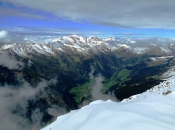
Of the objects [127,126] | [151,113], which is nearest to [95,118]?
[127,126]

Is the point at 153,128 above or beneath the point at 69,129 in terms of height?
above

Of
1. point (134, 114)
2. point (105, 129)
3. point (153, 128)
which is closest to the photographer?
point (153, 128)

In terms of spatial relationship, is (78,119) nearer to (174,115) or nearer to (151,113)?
(151,113)

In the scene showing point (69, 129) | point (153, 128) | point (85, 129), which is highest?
point (153, 128)

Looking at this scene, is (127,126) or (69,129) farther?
(69,129)

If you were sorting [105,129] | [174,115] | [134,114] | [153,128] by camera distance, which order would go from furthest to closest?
[174,115], [134,114], [105,129], [153,128]

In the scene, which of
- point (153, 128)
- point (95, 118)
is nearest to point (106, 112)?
point (95, 118)

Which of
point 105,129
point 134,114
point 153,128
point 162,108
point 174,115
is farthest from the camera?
point 162,108

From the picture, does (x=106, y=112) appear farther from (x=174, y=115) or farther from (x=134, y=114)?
(x=174, y=115)

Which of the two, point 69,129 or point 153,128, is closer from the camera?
point 153,128
